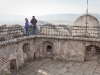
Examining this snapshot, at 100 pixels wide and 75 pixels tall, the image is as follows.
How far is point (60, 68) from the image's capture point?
10.8 metres

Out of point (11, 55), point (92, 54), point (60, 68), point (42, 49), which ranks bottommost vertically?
point (60, 68)

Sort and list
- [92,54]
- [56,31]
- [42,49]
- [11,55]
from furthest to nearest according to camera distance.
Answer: [92,54] → [42,49] → [56,31] → [11,55]

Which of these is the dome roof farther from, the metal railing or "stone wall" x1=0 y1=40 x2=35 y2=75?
"stone wall" x1=0 y1=40 x2=35 y2=75

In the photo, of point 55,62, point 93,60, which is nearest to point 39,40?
point 55,62

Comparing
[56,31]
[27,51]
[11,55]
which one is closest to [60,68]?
[56,31]

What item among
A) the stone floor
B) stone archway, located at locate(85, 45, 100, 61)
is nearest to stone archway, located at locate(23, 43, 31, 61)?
the stone floor

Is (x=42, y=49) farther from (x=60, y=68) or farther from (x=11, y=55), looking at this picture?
(x=11, y=55)

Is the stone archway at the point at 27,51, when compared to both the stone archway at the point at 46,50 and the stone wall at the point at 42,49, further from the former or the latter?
the stone archway at the point at 46,50

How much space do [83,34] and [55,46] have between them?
2.62 meters

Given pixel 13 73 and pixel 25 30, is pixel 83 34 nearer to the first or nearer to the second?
pixel 25 30

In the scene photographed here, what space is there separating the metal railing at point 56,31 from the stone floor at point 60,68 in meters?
2.35

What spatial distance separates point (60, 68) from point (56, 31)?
334 centimetres

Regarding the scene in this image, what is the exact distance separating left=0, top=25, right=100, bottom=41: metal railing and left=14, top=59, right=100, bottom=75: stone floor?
2.35m

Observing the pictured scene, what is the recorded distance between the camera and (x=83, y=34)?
11.8 m
